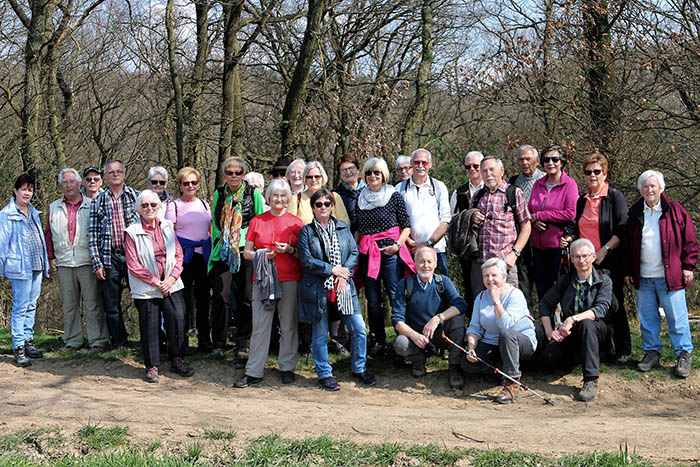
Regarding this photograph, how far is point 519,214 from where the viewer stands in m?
6.61

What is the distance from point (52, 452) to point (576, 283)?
4.77m

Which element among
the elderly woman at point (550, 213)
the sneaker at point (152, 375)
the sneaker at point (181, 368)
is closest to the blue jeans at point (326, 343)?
the sneaker at point (181, 368)

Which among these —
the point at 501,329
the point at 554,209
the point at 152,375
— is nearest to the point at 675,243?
the point at 554,209

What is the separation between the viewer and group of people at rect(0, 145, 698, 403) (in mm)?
6332

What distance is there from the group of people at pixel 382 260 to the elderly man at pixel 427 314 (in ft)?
0.05

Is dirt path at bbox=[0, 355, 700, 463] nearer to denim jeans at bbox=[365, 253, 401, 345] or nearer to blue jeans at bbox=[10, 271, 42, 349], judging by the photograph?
blue jeans at bbox=[10, 271, 42, 349]

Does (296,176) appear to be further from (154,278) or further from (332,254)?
(154,278)

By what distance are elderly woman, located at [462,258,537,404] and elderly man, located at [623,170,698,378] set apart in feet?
4.16

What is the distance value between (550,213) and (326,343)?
2630 millimetres

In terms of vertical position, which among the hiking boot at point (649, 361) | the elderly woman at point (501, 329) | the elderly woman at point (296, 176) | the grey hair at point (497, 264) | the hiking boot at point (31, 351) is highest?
the elderly woman at point (296, 176)

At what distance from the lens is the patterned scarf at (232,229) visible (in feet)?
22.4

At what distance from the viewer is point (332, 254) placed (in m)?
6.39

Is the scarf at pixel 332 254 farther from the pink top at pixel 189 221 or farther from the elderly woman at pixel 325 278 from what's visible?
the pink top at pixel 189 221

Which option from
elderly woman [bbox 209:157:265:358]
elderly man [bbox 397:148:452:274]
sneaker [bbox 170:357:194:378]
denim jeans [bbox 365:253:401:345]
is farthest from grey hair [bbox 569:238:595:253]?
sneaker [bbox 170:357:194:378]
